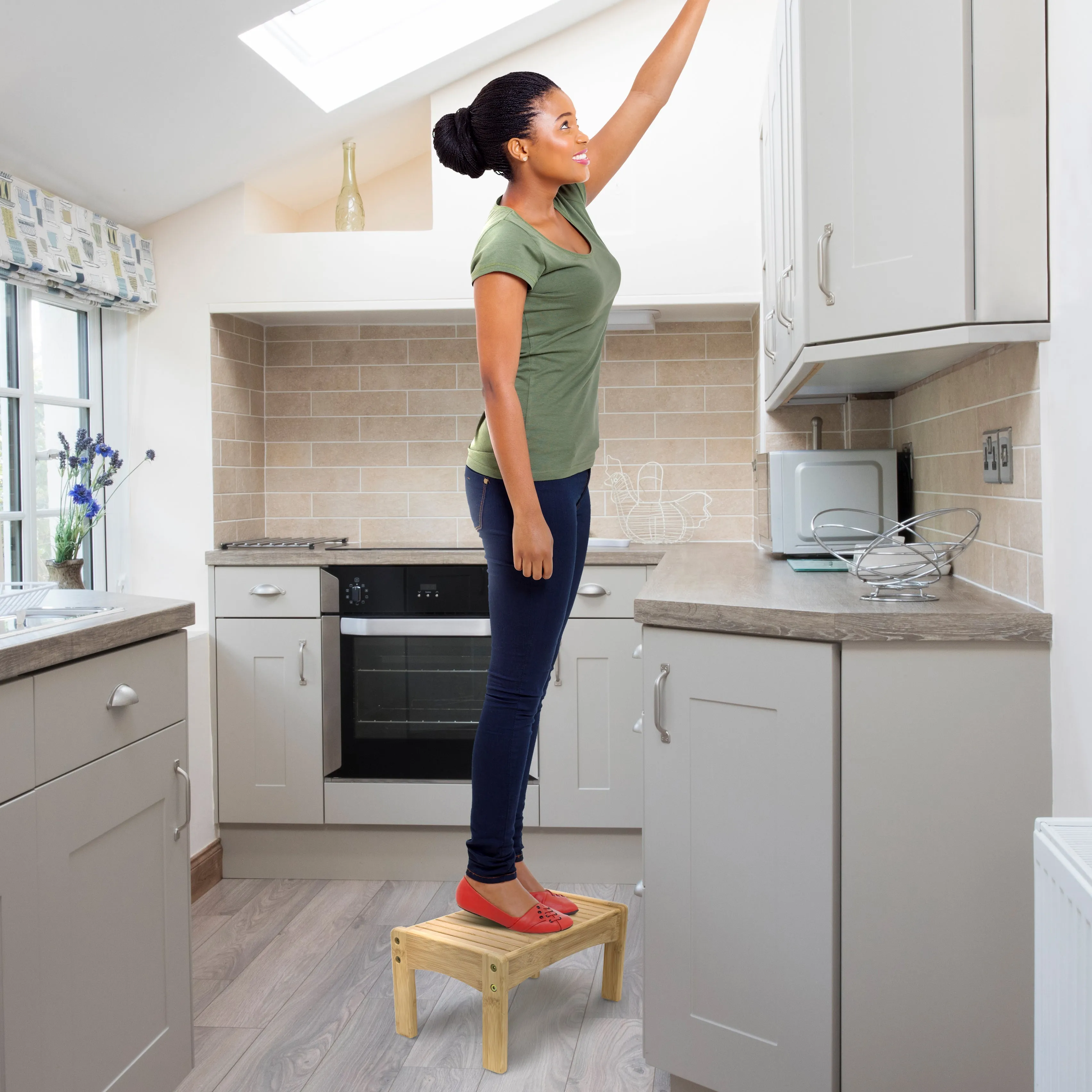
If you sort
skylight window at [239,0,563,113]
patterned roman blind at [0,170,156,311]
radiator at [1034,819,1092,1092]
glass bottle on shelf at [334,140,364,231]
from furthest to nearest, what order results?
1. glass bottle on shelf at [334,140,364,231]
2. skylight window at [239,0,563,113]
3. patterned roman blind at [0,170,156,311]
4. radiator at [1034,819,1092,1092]

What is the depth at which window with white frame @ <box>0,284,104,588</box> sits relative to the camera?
2.59 metres

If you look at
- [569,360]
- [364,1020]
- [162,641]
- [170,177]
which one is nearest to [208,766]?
[364,1020]

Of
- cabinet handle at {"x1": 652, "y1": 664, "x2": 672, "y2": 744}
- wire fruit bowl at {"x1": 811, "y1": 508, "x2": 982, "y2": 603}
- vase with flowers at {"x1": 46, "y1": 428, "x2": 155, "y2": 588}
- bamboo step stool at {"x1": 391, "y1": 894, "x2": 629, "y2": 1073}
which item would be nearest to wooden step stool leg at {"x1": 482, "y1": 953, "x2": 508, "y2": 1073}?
bamboo step stool at {"x1": 391, "y1": 894, "x2": 629, "y2": 1073}

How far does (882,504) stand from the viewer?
2.52 meters

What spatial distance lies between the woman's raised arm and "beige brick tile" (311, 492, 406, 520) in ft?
5.62

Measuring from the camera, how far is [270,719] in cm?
291

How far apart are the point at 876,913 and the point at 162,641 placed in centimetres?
120

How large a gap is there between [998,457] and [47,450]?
7.72ft

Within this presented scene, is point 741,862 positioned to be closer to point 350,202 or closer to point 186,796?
point 186,796

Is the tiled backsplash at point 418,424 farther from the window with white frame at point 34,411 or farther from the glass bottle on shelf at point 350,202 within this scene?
the window with white frame at point 34,411

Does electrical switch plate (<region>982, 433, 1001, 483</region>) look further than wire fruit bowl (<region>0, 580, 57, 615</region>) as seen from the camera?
Yes

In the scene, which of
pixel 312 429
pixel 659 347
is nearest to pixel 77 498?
pixel 312 429

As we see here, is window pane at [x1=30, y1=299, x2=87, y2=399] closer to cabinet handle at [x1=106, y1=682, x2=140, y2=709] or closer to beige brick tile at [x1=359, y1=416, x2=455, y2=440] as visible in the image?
beige brick tile at [x1=359, y1=416, x2=455, y2=440]

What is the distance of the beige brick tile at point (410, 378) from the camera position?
3373mm
